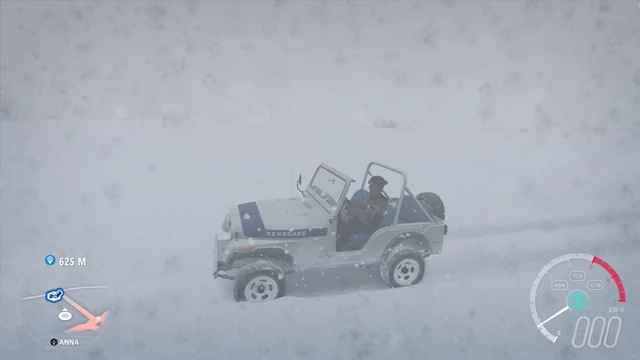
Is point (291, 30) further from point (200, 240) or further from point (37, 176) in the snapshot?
point (37, 176)

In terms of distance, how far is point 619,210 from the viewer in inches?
103

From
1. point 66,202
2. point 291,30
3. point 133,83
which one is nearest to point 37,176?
point 66,202

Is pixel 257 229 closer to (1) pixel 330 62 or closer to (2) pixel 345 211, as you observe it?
(2) pixel 345 211

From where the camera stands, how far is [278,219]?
2.45 metres

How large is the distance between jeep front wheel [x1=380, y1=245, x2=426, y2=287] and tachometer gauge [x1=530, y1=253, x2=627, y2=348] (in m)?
0.66

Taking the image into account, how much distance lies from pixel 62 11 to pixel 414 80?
1902 millimetres

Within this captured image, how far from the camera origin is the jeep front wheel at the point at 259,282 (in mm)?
2350

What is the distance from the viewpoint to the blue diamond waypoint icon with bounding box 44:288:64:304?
235 centimetres

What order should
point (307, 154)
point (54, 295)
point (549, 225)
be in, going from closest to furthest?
point (54, 295), point (307, 154), point (549, 225)

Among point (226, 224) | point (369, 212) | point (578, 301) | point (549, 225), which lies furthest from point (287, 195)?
point (578, 301)

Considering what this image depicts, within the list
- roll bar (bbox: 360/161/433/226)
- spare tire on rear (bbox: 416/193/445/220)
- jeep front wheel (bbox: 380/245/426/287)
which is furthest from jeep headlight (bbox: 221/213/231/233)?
spare tire on rear (bbox: 416/193/445/220)

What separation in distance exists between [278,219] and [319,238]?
250 mm

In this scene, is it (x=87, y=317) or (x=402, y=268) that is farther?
(x=402, y=268)

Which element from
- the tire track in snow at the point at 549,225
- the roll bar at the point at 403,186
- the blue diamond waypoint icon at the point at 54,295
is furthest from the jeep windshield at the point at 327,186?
the blue diamond waypoint icon at the point at 54,295
